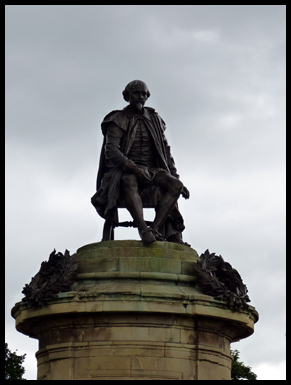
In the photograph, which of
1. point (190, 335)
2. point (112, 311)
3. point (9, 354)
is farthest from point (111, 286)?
point (9, 354)

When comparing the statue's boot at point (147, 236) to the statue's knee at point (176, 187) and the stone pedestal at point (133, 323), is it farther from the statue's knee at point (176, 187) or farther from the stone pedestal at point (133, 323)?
the statue's knee at point (176, 187)

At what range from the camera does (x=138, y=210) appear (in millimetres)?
20812

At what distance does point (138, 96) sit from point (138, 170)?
5.81ft

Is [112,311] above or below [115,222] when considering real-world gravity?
below

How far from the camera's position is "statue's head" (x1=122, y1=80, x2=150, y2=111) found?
71.3 ft

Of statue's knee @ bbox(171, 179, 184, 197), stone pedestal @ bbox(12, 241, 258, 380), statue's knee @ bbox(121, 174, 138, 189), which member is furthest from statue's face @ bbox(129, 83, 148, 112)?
stone pedestal @ bbox(12, 241, 258, 380)

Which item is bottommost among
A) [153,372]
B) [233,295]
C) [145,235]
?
[153,372]

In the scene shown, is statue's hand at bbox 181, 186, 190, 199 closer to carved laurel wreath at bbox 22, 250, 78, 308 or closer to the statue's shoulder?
the statue's shoulder

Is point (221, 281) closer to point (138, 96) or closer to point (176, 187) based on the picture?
point (176, 187)

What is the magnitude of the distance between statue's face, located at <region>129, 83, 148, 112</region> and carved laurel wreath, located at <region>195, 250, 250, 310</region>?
371 centimetres

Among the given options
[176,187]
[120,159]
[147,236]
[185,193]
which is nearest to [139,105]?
[120,159]

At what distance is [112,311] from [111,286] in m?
0.63

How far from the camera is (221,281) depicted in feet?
67.1

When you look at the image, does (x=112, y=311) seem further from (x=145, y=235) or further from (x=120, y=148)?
(x=120, y=148)
